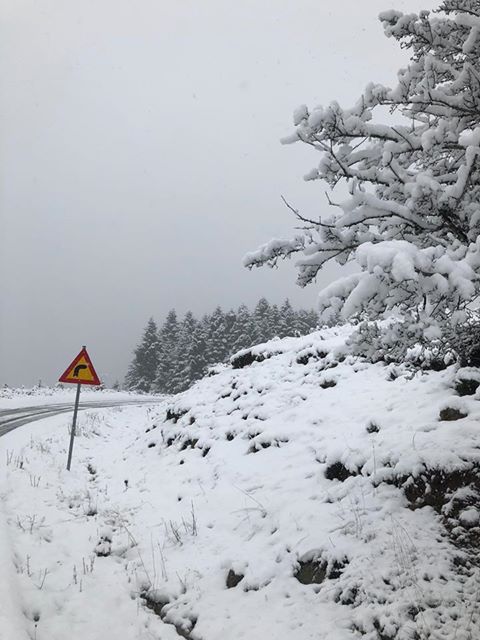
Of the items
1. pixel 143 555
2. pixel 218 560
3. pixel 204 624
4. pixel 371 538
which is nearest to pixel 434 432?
pixel 371 538

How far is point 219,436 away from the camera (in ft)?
30.5

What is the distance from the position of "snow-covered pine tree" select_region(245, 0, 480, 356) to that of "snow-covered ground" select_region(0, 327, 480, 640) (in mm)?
2185

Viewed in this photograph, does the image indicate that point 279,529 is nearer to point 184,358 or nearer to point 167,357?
point 184,358

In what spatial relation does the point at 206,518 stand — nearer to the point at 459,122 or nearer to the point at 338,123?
the point at 338,123

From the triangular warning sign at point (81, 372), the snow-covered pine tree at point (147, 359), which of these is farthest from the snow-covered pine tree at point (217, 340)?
the triangular warning sign at point (81, 372)

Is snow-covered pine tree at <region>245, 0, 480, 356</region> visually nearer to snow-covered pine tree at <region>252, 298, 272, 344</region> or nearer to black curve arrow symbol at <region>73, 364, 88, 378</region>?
black curve arrow symbol at <region>73, 364, 88, 378</region>

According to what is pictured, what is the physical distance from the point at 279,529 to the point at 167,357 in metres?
48.2

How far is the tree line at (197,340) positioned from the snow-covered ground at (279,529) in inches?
1467

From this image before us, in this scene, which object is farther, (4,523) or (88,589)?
(4,523)

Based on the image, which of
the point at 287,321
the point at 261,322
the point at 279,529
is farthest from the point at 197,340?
the point at 279,529

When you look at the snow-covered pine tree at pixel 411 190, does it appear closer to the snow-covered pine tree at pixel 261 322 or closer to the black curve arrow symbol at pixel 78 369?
the black curve arrow symbol at pixel 78 369

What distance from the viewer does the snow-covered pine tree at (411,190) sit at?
A: 3.24 meters

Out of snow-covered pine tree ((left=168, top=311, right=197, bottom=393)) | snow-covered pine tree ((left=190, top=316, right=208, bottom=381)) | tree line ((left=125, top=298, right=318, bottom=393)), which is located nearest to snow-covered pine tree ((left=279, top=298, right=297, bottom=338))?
tree line ((left=125, top=298, right=318, bottom=393))

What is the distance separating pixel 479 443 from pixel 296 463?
268cm
